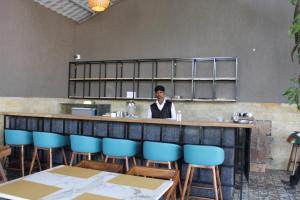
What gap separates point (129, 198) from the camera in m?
1.67

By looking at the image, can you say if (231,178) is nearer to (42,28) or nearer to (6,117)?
(6,117)

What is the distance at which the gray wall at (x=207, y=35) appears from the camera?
227 inches

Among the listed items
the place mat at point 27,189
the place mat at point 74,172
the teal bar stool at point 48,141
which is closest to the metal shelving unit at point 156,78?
the teal bar stool at point 48,141

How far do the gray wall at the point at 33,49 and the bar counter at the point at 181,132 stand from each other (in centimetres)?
124

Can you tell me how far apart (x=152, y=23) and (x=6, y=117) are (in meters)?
3.89

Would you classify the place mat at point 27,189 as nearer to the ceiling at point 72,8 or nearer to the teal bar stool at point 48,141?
the teal bar stool at point 48,141

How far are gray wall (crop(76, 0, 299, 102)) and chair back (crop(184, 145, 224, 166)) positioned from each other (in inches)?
122

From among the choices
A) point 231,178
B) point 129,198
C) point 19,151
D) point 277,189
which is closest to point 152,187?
point 129,198

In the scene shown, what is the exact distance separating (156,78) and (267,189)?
3.36 metres

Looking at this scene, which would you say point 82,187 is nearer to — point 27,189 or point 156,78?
point 27,189

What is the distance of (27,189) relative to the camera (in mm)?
1787

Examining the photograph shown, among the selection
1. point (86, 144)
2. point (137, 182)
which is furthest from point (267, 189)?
point (137, 182)

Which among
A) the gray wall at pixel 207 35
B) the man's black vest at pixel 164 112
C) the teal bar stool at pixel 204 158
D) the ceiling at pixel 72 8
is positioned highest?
the ceiling at pixel 72 8

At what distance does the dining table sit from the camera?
1689 millimetres
